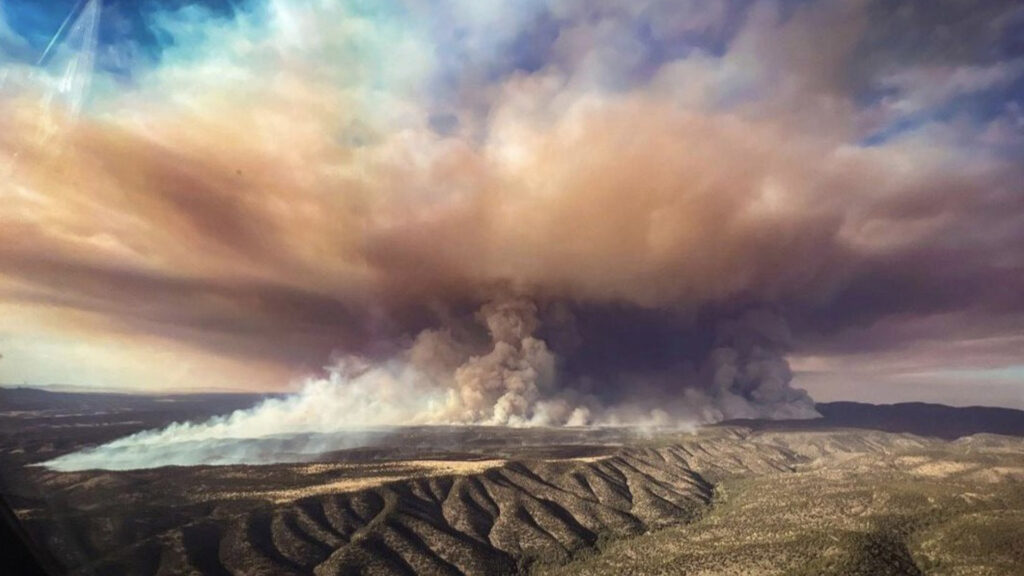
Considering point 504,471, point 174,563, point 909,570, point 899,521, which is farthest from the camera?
point 504,471

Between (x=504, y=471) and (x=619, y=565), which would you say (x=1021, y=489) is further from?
(x=504, y=471)

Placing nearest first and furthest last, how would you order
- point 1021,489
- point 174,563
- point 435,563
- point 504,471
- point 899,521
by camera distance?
point 174,563
point 435,563
point 899,521
point 1021,489
point 504,471

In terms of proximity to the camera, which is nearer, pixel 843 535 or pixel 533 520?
pixel 843 535

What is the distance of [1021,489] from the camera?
4850 inches

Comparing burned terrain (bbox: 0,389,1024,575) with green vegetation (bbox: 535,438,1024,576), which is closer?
green vegetation (bbox: 535,438,1024,576)

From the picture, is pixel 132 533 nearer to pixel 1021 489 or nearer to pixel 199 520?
pixel 199 520

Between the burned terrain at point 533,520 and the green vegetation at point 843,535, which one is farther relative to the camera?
the burned terrain at point 533,520

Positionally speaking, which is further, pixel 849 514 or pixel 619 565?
pixel 849 514

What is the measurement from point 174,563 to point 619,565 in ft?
229

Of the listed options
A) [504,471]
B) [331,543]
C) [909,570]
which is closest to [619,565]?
[909,570]

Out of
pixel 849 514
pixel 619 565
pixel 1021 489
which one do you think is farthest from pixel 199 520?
pixel 1021 489

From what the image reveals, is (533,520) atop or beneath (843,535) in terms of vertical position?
beneath

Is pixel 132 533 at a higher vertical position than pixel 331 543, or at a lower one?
higher

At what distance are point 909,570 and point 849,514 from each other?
28.9 m
